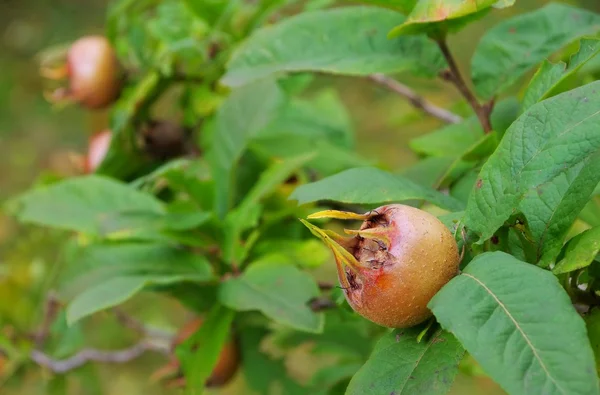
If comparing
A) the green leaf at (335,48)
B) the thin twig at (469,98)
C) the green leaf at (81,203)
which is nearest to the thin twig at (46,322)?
the green leaf at (81,203)

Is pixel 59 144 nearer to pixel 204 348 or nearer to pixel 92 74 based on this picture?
pixel 92 74

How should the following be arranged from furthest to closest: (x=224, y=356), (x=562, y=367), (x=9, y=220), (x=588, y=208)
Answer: (x=9, y=220), (x=224, y=356), (x=588, y=208), (x=562, y=367)

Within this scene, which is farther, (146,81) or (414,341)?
(146,81)

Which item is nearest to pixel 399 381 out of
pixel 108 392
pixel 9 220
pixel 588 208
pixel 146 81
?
pixel 588 208

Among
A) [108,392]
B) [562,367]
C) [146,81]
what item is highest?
[562,367]

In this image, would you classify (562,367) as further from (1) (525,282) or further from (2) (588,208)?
(2) (588,208)

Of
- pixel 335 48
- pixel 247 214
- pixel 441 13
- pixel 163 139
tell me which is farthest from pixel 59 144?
pixel 441 13

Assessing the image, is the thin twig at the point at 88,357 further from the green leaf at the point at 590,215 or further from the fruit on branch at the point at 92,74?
the green leaf at the point at 590,215
